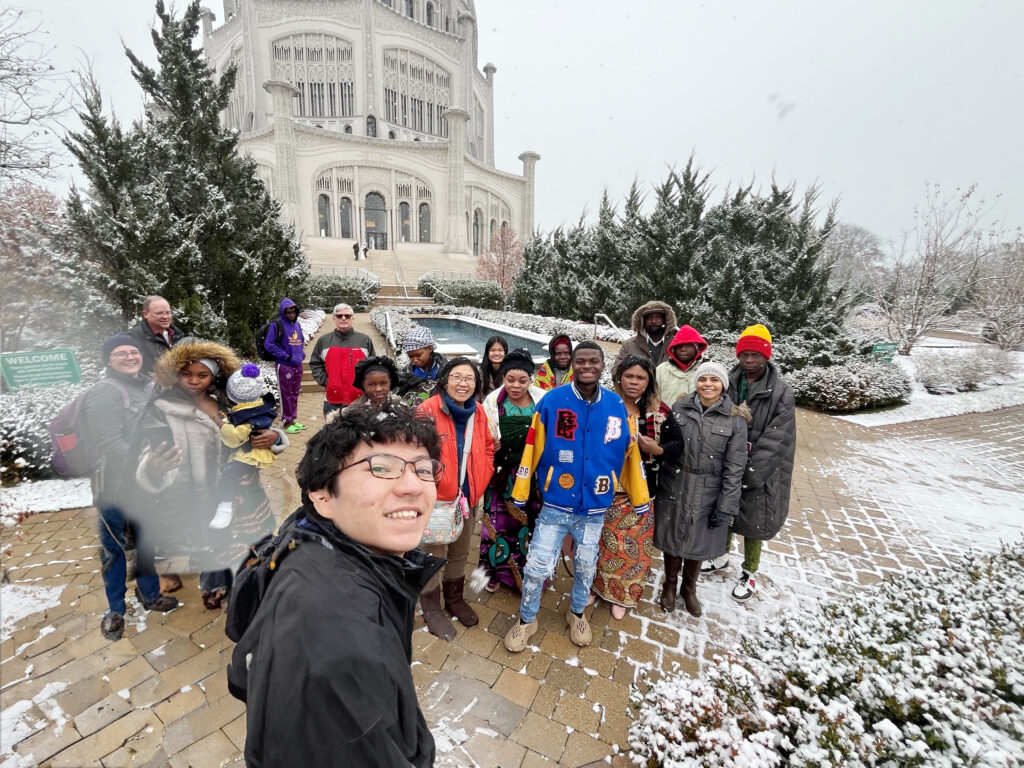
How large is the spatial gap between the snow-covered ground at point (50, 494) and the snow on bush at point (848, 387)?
470 inches

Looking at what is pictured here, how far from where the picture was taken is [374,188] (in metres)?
37.8

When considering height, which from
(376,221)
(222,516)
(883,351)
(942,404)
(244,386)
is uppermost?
(376,221)

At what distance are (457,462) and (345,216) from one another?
40.8 m

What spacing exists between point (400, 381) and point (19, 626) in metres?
2.97

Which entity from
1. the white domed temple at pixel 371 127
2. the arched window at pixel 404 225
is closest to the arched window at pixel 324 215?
the white domed temple at pixel 371 127

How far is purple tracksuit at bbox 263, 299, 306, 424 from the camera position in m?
6.12

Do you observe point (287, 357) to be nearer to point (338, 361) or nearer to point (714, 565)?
point (338, 361)

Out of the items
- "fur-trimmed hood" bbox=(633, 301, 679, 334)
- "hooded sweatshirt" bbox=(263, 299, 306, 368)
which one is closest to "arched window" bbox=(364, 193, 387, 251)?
"hooded sweatshirt" bbox=(263, 299, 306, 368)

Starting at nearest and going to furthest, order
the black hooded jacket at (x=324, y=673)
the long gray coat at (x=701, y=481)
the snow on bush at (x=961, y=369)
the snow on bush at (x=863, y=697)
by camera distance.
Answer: the black hooded jacket at (x=324, y=673)
the snow on bush at (x=863, y=697)
the long gray coat at (x=701, y=481)
the snow on bush at (x=961, y=369)

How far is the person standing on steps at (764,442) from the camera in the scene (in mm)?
3119

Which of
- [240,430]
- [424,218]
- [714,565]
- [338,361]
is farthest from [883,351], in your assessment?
[424,218]

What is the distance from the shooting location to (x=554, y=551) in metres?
2.84

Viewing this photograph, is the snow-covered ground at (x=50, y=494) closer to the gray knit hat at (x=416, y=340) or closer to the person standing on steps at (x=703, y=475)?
the gray knit hat at (x=416, y=340)

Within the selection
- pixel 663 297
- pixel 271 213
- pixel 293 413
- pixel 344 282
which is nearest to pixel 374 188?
pixel 344 282
